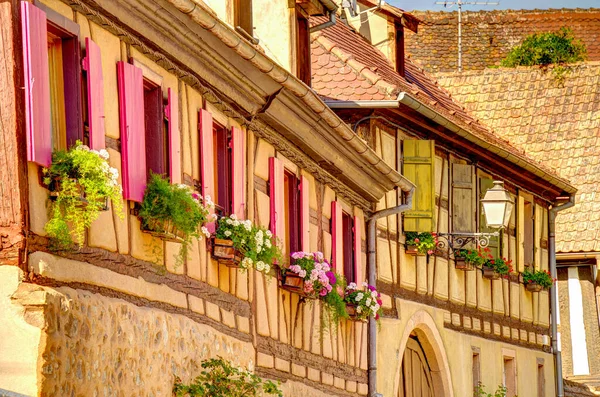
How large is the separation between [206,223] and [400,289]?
7538 mm

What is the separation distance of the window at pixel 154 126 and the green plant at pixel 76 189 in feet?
5.34

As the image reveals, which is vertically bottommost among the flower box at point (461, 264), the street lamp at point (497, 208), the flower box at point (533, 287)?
the flower box at point (461, 264)

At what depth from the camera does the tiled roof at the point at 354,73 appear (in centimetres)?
1808

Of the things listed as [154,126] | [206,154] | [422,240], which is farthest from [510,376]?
[154,126]

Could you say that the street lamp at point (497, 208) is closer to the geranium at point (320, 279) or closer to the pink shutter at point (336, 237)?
the pink shutter at point (336, 237)

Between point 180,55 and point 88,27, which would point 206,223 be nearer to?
point 180,55

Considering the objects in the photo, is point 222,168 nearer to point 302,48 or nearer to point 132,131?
point 132,131

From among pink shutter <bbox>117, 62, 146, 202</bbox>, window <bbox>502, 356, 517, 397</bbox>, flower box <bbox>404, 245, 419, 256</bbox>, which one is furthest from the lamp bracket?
pink shutter <bbox>117, 62, 146, 202</bbox>

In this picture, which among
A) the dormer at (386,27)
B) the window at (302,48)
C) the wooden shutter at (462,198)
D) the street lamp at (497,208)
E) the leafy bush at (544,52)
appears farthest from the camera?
the leafy bush at (544,52)

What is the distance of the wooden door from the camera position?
19.5 m

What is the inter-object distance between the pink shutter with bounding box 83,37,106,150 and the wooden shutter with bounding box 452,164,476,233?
38.3 feet

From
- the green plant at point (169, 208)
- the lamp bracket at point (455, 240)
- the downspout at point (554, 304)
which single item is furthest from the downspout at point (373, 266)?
the downspout at point (554, 304)

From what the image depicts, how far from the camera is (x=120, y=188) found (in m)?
9.28

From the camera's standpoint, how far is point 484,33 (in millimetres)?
46875
